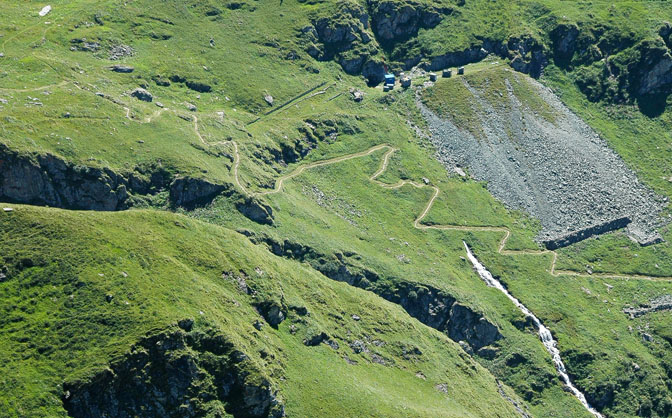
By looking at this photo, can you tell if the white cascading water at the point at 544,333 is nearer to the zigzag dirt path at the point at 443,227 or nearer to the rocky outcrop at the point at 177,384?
the zigzag dirt path at the point at 443,227

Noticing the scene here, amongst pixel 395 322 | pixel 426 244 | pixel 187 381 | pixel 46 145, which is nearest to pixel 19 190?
pixel 46 145

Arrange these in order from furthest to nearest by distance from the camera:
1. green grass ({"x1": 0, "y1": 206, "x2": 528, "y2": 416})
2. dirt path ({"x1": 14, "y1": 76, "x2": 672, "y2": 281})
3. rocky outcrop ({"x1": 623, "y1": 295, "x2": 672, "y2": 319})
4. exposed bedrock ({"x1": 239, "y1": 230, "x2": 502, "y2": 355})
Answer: rocky outcrop ({"x1": 623, "y1": 295, "x2": 672, "y2": 319})
dirt path ({"x1": 14, "y1": 76, "x2": 672, "y2": 281})
exposed bedrock ({"x1": 239, "y1": 230, "x2": 502, "y2": 355})
green grass ({"x1": 0, "y1": 206, "x2": 528, "y2": 416})

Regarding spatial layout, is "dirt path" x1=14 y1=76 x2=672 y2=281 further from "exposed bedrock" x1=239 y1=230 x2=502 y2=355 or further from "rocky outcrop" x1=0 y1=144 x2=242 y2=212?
"exposed bedrock" x1=239 y1=230 x2=502 y2=355

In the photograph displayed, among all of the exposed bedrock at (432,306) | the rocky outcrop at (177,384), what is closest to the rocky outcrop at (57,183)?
the exposed bedrock at (432,306)

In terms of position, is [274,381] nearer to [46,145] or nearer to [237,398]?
[237,398]

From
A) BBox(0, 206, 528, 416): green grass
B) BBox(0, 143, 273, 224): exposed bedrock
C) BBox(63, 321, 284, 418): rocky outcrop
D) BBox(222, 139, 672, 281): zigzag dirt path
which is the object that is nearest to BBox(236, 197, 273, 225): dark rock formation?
BBox(0, 143, 273, 224): exposed bedrock

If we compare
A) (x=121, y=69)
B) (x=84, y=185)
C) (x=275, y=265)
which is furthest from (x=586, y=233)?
(x=84, y=185)
